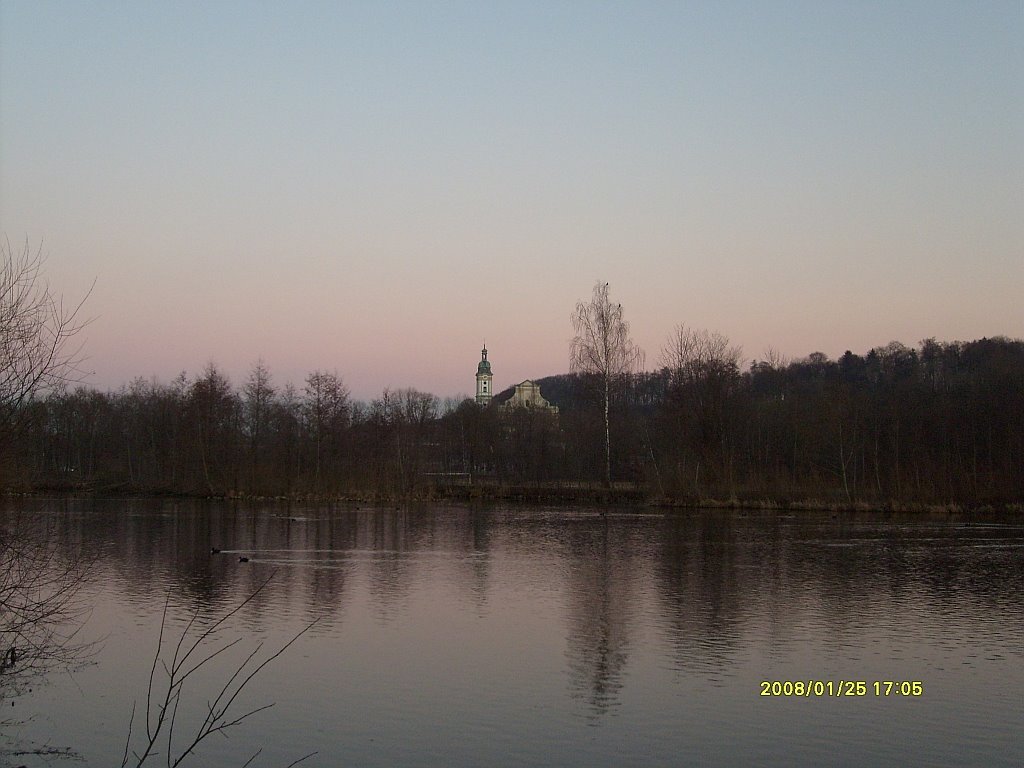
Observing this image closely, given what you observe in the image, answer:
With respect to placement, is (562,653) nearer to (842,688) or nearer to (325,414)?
(842,688)

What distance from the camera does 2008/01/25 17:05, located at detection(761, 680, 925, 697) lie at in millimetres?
12164

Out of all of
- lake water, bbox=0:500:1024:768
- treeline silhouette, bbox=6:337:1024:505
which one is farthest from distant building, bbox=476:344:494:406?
lake water, bbox=0:500:1024:768

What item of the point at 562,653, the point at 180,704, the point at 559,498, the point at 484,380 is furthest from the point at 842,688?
the point at 484,380

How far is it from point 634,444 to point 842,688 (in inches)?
1826

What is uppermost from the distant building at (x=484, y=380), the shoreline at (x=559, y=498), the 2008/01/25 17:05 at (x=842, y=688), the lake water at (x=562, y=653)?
the distant building at (x=484, y=380)

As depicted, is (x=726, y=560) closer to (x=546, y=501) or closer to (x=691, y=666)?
(x=691, y=666)

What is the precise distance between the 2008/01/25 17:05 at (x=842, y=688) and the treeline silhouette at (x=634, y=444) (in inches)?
1336

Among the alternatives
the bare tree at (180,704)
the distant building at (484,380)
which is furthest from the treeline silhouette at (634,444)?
the distant building at (484,380)

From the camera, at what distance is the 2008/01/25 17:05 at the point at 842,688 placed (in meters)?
12.2

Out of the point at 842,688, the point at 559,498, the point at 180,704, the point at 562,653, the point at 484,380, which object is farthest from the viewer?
the point at 484,380

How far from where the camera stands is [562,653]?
1441 centimetres

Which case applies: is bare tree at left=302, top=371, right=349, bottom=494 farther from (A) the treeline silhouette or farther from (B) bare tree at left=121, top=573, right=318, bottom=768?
(B) bare tree at left=121, top=573, right=318, bottom=768

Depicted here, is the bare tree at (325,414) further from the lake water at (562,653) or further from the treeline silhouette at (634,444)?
the lake water at (562,653)

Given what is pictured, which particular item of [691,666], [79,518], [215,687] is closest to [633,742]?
[691,666]
